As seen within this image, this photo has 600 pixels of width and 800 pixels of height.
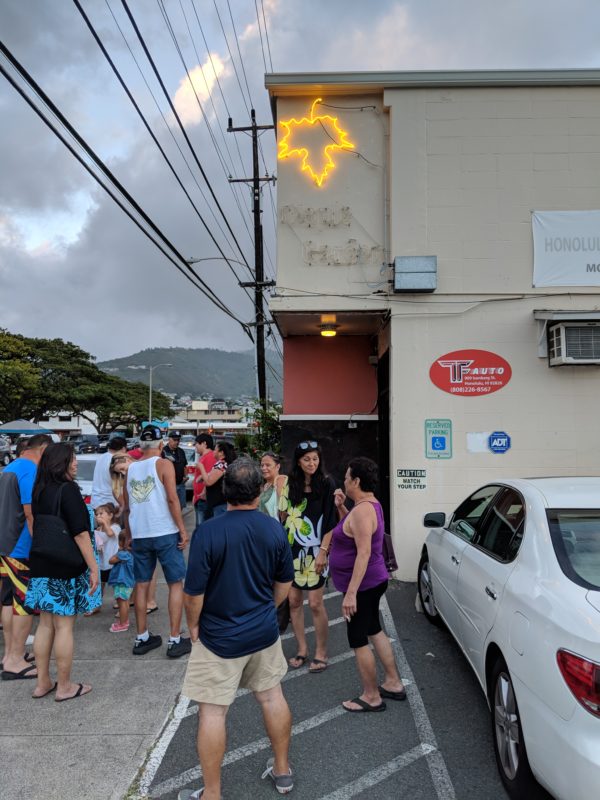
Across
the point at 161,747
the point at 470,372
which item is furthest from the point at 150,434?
the point at 470,372

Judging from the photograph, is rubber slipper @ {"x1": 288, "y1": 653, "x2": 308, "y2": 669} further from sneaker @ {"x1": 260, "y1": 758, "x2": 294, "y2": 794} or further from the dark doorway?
the dark doorway

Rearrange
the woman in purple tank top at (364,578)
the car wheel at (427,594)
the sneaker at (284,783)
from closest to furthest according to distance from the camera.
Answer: the sneaker at (284,783)
the woman in purple tank top at (364,578)
the car wheel at (427,594)

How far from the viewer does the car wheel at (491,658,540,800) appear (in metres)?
2.59

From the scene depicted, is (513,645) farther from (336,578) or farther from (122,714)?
(122,714)

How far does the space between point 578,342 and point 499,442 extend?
164cm

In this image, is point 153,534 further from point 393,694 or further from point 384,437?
point 384,437

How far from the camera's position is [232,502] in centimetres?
275

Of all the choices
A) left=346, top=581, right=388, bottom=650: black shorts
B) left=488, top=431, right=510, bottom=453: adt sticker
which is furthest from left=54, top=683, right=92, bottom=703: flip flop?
left=488, top=431, right=510, bottom=453: adt sticker

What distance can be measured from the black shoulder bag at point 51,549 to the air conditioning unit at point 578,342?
6103mm

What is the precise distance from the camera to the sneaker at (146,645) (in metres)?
4.72

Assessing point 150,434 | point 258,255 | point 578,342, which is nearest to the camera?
point 150,434

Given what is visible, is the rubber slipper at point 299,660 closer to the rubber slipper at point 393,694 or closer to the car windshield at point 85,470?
A: the rubber slipper at point 393,694

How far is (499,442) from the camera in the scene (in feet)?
23.7

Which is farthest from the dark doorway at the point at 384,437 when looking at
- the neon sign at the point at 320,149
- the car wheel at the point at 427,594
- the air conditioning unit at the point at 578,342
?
the car wheel at the point at 427,594
